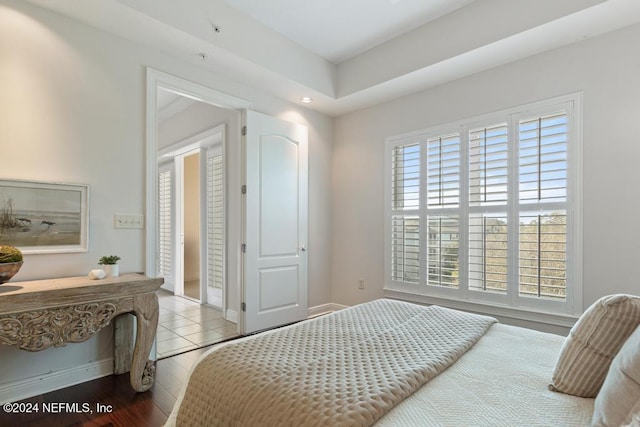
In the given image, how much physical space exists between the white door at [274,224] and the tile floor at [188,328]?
1.24 feet

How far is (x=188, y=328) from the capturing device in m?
3.70

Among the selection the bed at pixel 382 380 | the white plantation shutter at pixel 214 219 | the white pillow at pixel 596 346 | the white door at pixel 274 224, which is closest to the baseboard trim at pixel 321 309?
the white door at pixel 274 224

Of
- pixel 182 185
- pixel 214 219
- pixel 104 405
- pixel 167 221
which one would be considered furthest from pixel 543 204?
pixel 167 221

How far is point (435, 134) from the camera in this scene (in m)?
3.48

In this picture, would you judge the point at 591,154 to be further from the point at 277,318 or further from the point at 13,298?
the point at 13,298

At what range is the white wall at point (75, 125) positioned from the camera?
7.16 feet

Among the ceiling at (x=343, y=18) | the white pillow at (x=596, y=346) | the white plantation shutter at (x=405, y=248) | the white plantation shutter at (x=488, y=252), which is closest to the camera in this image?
the white pillow at (x=596, y=346)

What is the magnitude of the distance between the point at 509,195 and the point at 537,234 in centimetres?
40

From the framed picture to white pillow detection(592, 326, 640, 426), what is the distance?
2.90 meters

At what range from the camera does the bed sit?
1.03 meters

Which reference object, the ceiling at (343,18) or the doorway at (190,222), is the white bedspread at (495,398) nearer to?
the ceiling at (343,18)

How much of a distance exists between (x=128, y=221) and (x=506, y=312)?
10.7 ft

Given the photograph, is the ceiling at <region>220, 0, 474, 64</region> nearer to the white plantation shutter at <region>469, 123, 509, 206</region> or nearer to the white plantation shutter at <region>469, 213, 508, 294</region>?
the white plantation shutter at <region>469, 123, 509, 206</region>

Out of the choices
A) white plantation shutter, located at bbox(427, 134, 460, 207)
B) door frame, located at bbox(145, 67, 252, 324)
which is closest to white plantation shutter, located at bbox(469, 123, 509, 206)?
white plantation shutter, located at bbox(427, 134, 460, 207)
